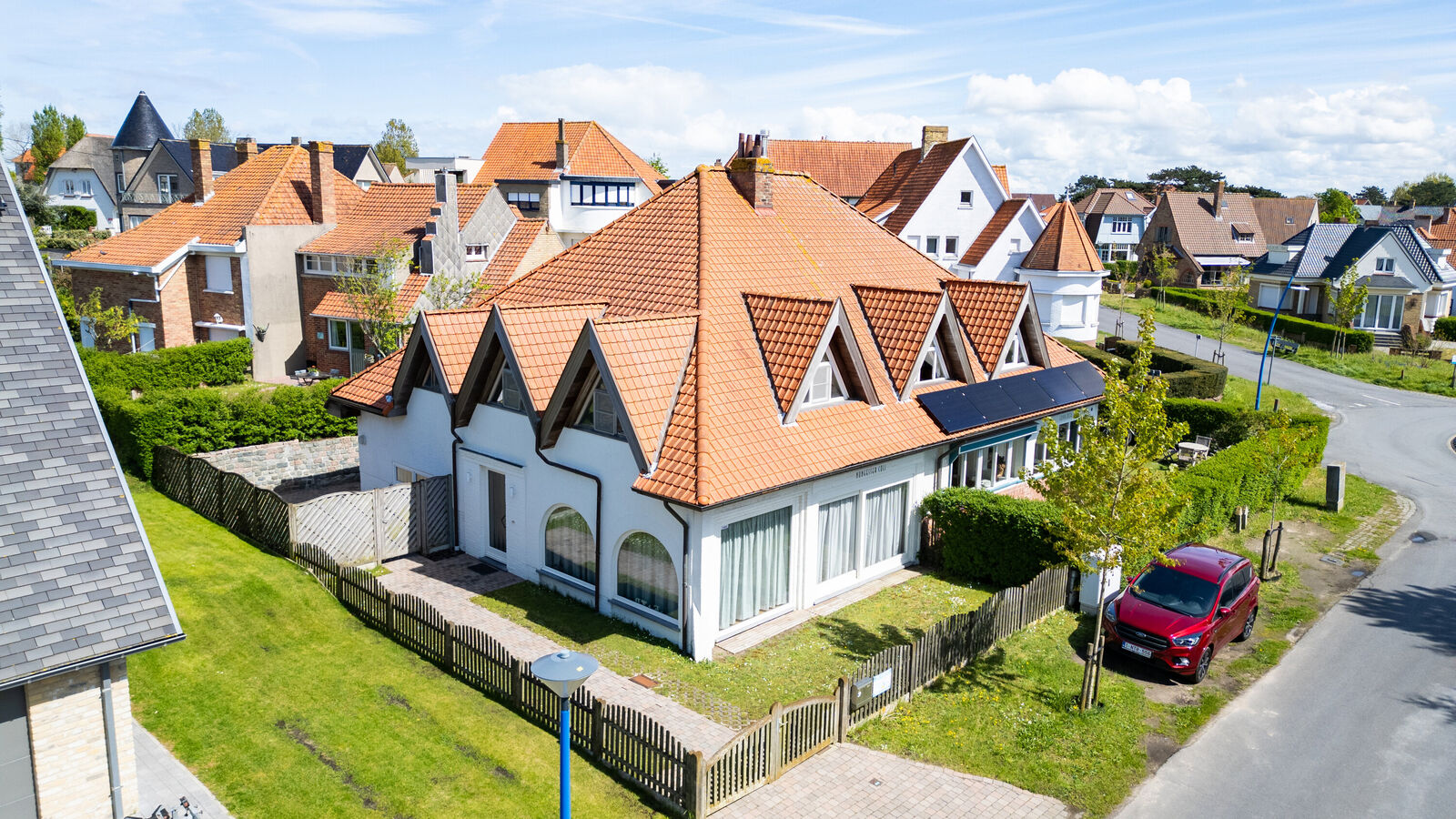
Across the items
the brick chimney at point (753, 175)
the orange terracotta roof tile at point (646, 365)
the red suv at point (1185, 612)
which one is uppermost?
the brick chimney at point (753, 175)

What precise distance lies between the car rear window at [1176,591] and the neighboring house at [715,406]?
565 cm

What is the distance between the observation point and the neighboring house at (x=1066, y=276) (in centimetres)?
4881

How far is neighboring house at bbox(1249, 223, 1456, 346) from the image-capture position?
6250cm

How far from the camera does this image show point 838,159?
7344 cm

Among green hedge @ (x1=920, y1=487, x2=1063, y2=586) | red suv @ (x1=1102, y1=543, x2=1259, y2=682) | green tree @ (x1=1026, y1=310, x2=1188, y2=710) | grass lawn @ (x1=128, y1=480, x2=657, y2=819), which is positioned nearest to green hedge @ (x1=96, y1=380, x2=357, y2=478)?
grass lawn @ (x1=128, y1=480, x2=657, y2=819)

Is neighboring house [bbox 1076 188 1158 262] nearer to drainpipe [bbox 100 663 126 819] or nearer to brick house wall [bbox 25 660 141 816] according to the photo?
brick house wall [bbox 25 660 141 816]

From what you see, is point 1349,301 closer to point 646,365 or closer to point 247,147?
point 646,365

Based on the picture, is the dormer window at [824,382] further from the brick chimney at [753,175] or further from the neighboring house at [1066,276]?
the neighboring house at [1066,276]

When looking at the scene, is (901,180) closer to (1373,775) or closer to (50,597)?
(1373,775)

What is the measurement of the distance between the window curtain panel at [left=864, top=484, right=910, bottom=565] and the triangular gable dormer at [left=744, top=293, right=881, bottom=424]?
229 centimetres

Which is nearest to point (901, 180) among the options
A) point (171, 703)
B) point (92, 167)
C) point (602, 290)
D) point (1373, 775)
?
point (602, 290)

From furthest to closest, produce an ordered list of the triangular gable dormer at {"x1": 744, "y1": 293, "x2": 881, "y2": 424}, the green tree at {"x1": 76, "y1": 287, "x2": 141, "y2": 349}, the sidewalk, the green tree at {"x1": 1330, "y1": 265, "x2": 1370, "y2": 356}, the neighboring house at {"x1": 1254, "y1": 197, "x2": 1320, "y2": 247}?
1. the neighboring house at {"x1": 1254, "y1": 197, "x2": 1320, "y2": 247}
2. the green tree at {"x1": 1330, "y1": 265, "x2": 1370, "y2": 356}
3. the green tree at {"x1": 76, "y1": 287, "x2": 141, "y2": 349}
4. the triangular gable dormer at {"x1": 744, "y1": 293, "x2": 881, "y2": 424}
5. the sidewalk

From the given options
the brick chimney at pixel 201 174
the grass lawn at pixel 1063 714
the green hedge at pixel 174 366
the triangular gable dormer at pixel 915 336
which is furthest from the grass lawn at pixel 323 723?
the brick chimney at pixel 201 174

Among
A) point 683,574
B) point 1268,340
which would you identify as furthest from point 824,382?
point 1268,340
